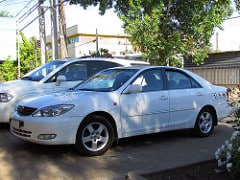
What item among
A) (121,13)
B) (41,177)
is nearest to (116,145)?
(41,177)

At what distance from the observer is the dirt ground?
439cm

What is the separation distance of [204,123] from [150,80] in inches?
64.0

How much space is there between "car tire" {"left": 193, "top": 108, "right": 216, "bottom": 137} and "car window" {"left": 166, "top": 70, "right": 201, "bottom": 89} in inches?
23.5

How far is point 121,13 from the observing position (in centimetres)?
1452

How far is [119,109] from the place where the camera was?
632cm

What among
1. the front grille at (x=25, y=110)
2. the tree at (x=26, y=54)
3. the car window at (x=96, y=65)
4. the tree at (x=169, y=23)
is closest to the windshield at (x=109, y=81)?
the front grille at (x=25, y=110)

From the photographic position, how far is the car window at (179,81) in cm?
730

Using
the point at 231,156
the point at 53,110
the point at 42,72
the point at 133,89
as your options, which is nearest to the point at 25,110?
the point at 53,110

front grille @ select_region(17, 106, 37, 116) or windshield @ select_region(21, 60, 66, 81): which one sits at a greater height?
windshield @ select_region(21, 60, 66, 81)

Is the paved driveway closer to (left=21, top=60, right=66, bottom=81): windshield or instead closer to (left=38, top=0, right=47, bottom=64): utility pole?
(left=21, top=60, right=66, bottom=81): windshield

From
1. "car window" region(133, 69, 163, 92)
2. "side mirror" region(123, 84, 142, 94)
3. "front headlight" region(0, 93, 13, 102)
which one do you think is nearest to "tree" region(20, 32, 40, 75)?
"front headlight" region(0, 93, 13, 102)

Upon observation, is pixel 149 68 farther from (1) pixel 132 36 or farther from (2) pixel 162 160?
(1) pixel 132 36

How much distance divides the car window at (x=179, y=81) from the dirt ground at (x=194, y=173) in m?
2.60

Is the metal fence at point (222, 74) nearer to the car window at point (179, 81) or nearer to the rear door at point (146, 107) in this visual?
the car window at point (179, 81)
